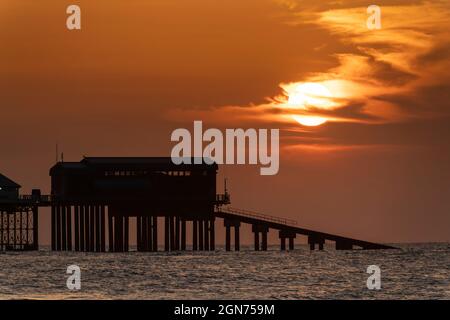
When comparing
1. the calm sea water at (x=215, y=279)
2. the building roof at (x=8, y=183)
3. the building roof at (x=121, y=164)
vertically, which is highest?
the building roof at (x=121, y=164)

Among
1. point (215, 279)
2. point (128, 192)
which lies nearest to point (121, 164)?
point (128, 192)

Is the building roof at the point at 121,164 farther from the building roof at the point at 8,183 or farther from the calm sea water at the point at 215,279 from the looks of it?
the calm sea water at the point at 215,279

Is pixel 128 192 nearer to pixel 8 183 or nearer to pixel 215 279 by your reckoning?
pixel 8 183

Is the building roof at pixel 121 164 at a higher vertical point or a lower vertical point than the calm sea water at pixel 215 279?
higher

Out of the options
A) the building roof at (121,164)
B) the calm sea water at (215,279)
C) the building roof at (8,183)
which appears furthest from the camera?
the building roof at (8,183)

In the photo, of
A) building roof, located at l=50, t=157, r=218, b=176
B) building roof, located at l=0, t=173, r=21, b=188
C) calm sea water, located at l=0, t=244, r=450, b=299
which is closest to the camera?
calm sea water, located at l=0, t=244, r=450, b=299

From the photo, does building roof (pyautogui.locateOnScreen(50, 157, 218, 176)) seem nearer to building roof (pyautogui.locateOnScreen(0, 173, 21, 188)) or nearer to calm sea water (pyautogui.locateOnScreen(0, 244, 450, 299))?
building roof (pyautogui.locateOnScreen(0, 173, 21, 188))

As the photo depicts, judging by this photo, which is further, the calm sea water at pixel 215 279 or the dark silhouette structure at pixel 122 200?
the dark silhouette structure at pixel 122 200

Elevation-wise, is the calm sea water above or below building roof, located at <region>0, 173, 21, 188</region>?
below
